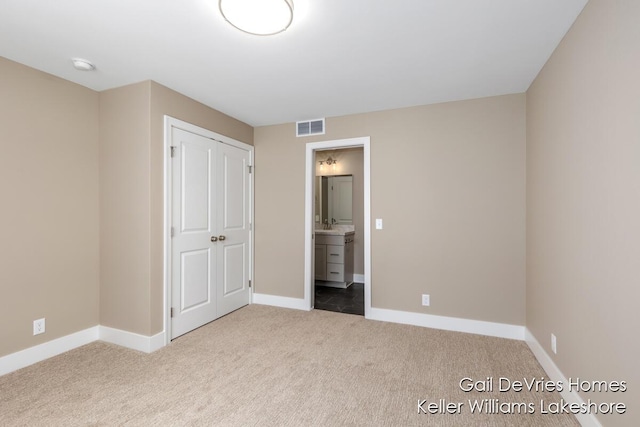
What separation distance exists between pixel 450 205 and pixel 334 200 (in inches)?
108

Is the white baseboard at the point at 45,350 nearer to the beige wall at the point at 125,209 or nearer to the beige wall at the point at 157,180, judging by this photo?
the beige wall at the point at 125,209

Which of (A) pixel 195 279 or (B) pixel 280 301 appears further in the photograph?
(B) pixel 280 301

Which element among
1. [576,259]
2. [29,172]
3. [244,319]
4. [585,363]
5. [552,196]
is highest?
[29,172]

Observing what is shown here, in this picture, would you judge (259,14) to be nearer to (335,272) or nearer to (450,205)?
(450,205)

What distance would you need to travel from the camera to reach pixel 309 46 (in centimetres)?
212

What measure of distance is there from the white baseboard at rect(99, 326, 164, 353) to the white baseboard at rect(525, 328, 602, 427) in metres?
3.12

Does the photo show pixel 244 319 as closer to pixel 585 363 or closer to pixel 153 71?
pixel 153 71

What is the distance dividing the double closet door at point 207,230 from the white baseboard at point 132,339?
7.8 inches

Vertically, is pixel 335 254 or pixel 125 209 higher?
pixel 125 209

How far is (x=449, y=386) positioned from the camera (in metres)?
2.09

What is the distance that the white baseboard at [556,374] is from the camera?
1.63m

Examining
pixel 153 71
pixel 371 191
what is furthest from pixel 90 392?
pixel 371 191

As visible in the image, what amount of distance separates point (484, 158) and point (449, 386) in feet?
7.11

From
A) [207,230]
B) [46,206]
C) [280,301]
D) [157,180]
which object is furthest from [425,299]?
[46,206]
